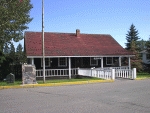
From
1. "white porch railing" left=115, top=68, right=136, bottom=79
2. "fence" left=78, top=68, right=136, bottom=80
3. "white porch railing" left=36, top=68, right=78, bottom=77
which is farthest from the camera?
"white porch railing" left=36, top=68, right=78, bottom=77

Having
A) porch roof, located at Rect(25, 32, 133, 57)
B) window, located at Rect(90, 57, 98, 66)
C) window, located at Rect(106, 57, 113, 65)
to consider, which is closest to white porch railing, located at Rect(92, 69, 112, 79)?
porch roof, located at Rect(25, 32, 133, 57)

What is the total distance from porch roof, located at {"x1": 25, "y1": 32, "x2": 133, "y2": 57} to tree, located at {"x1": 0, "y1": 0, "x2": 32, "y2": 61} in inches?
126

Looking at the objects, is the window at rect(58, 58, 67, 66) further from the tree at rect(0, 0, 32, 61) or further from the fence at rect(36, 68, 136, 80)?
the tree at rect(0, 0, 32, 61)

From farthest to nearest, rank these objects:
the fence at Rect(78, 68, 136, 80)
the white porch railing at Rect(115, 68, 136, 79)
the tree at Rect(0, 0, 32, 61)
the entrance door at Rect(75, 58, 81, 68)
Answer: the entrance door at Rect(75, 58, 81, 68), the white porch railing at Rect(115, 68, 136, 79), the fence at Rect(78, 68, 136, 80), the tree at Rect(0, 0, 32, 61)

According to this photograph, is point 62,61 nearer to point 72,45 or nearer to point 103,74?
point 72,45

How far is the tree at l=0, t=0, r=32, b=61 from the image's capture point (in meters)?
19.2

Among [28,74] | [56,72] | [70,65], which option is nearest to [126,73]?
[70,65]

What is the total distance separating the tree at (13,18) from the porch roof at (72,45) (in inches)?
126

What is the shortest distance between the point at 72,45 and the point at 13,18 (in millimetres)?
10737

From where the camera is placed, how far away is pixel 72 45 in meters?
29.5

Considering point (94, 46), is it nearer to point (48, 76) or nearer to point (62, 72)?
point (62, 72)

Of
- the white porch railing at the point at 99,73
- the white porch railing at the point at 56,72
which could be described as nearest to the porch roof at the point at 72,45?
the white porch railing at the point at 56,72

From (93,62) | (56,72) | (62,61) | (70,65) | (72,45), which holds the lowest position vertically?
(56,72)

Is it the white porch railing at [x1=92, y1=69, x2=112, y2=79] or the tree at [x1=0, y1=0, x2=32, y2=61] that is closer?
the tree at [x1=0, y1=0, x2=32, y2=61]
